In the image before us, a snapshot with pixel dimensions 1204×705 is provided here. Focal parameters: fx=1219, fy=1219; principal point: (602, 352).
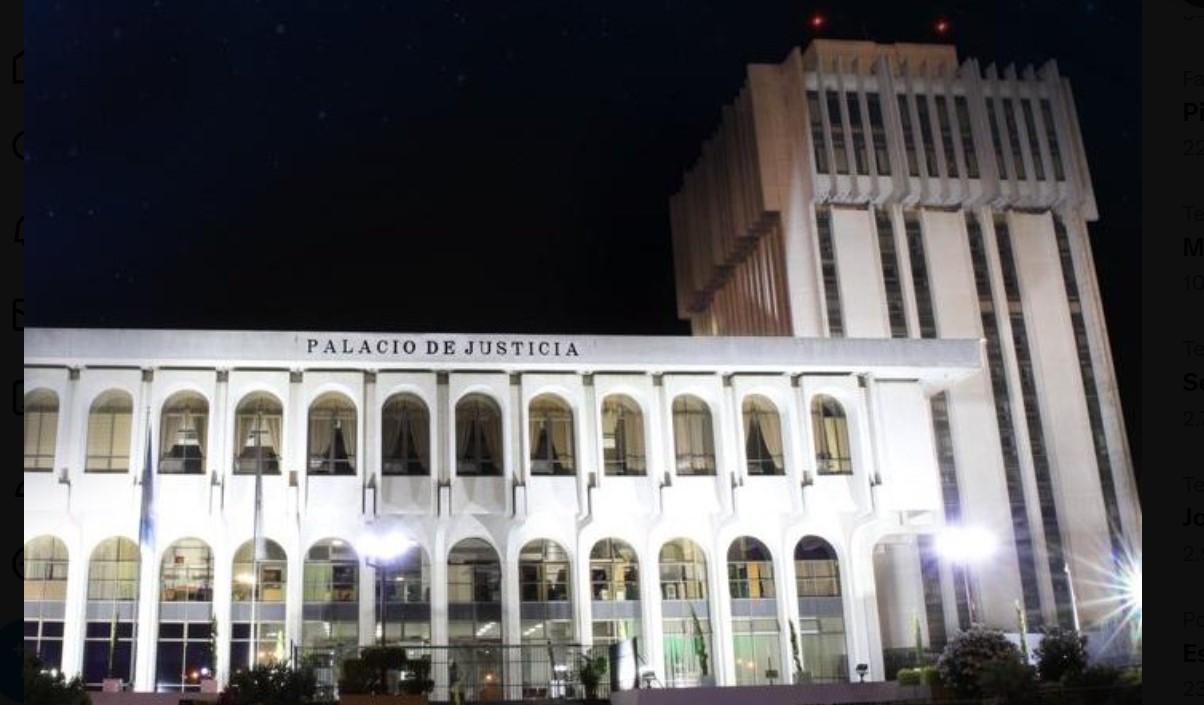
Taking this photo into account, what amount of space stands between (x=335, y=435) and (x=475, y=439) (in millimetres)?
5452

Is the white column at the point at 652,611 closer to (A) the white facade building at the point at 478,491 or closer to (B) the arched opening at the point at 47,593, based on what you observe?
(A) the white facade building at the point at 478,491

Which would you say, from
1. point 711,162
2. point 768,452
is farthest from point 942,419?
point 711,162

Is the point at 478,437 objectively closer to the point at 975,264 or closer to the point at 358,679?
the point at 358,679

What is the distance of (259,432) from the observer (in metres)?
46.8

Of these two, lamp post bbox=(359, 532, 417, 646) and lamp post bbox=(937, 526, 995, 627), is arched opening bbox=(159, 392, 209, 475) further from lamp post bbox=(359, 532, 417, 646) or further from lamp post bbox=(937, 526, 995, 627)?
lamp post bbox=(937, 526, 995, 627)

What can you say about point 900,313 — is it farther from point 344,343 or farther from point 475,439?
point 344,343

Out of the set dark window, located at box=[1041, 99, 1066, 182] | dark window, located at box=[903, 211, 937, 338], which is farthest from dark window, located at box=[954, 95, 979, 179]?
dark window, located at box=[1041, 99, 1066, 182]

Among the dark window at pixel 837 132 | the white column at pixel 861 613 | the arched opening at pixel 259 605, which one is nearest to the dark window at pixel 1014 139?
Result: the dark window at pixel 837 132

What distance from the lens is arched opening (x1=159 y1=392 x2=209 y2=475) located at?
152ft

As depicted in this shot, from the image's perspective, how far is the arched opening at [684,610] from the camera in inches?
1868

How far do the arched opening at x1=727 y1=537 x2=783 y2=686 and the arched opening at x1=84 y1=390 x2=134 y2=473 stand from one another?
2370cm

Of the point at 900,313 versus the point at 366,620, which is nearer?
the point at 366,620

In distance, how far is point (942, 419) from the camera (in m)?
62.4

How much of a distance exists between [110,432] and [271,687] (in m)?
21.7
